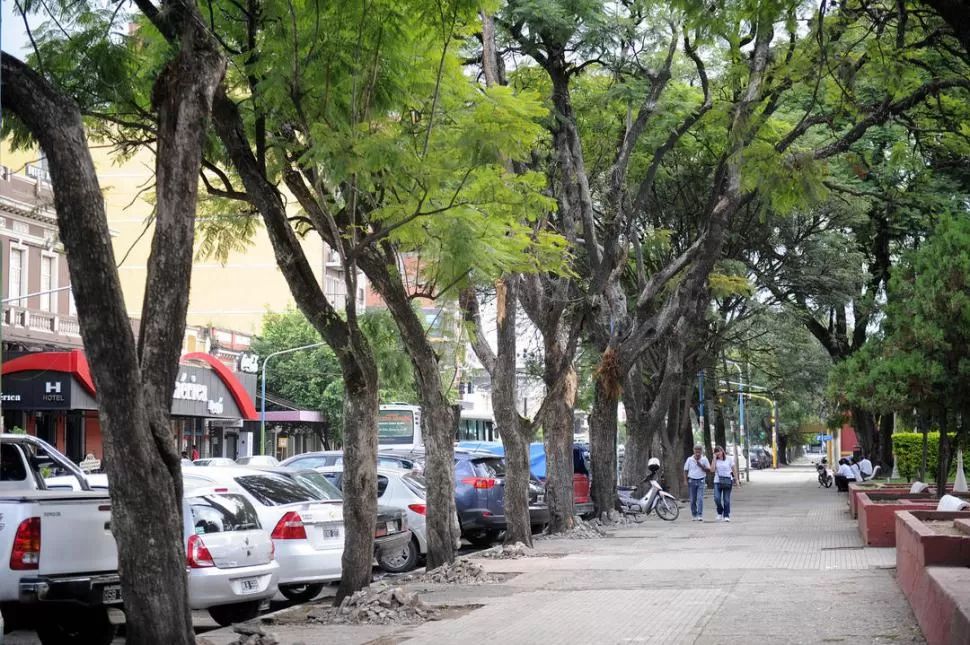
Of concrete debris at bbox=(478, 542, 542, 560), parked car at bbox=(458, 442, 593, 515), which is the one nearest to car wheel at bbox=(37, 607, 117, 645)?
concrete debris at bbox=(478, 542, 542, 560)

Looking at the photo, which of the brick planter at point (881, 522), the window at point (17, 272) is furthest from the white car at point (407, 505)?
the window at point (17, 272)

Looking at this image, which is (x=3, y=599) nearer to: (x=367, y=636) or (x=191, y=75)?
(x=367, y=636)

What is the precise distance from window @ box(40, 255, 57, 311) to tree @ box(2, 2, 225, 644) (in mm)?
30699

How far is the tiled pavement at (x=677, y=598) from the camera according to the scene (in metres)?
10.9

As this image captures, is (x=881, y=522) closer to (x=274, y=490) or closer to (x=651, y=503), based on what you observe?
(x=651, y=503)

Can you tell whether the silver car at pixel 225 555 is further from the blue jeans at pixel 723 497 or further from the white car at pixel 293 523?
the blue jeans at pixel 723 497

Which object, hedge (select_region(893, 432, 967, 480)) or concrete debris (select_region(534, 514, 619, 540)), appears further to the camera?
hedge (select_region(893, 432, 967, 480))

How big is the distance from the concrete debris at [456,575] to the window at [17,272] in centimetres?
2407

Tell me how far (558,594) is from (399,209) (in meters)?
4.60

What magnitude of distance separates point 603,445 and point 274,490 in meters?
12.6

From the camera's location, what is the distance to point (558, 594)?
14.2 metres

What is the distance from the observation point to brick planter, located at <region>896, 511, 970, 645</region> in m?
8.17

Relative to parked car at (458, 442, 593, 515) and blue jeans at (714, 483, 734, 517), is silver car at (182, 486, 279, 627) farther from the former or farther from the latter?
blue jeans at (714, 483, 734, 517)

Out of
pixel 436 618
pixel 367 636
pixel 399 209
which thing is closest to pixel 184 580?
pixel 367 636
